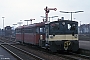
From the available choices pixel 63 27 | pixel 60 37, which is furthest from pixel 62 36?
pixel 63 27

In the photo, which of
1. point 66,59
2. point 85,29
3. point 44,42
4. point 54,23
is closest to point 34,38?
point 44,42

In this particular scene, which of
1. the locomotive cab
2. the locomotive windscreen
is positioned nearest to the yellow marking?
the locomotive cab

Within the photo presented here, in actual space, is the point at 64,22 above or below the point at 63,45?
above

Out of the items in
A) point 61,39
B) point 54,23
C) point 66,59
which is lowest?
point 66,59

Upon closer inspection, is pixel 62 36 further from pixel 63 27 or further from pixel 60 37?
pixel 63 27

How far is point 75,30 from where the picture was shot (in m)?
22.1

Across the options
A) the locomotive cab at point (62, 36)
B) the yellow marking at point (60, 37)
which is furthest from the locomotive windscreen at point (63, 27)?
the yellow marking at point (60, 37)

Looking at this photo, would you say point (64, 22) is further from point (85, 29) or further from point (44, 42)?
point (85, 29)

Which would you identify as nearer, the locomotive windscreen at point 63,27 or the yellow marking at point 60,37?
the yellow marking at point 60,37

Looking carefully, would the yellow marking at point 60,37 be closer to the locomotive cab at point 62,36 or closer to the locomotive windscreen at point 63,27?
the locomotive cab at point 62,36

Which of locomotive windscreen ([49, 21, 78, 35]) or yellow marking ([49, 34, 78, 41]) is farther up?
locomotive windscreen ([49, 21, 78, 35])

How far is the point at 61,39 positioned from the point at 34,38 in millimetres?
7530

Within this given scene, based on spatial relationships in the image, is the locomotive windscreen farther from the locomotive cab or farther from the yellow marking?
the yellow marking

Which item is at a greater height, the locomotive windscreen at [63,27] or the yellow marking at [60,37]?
the locomotive windscreen at [63,27]
